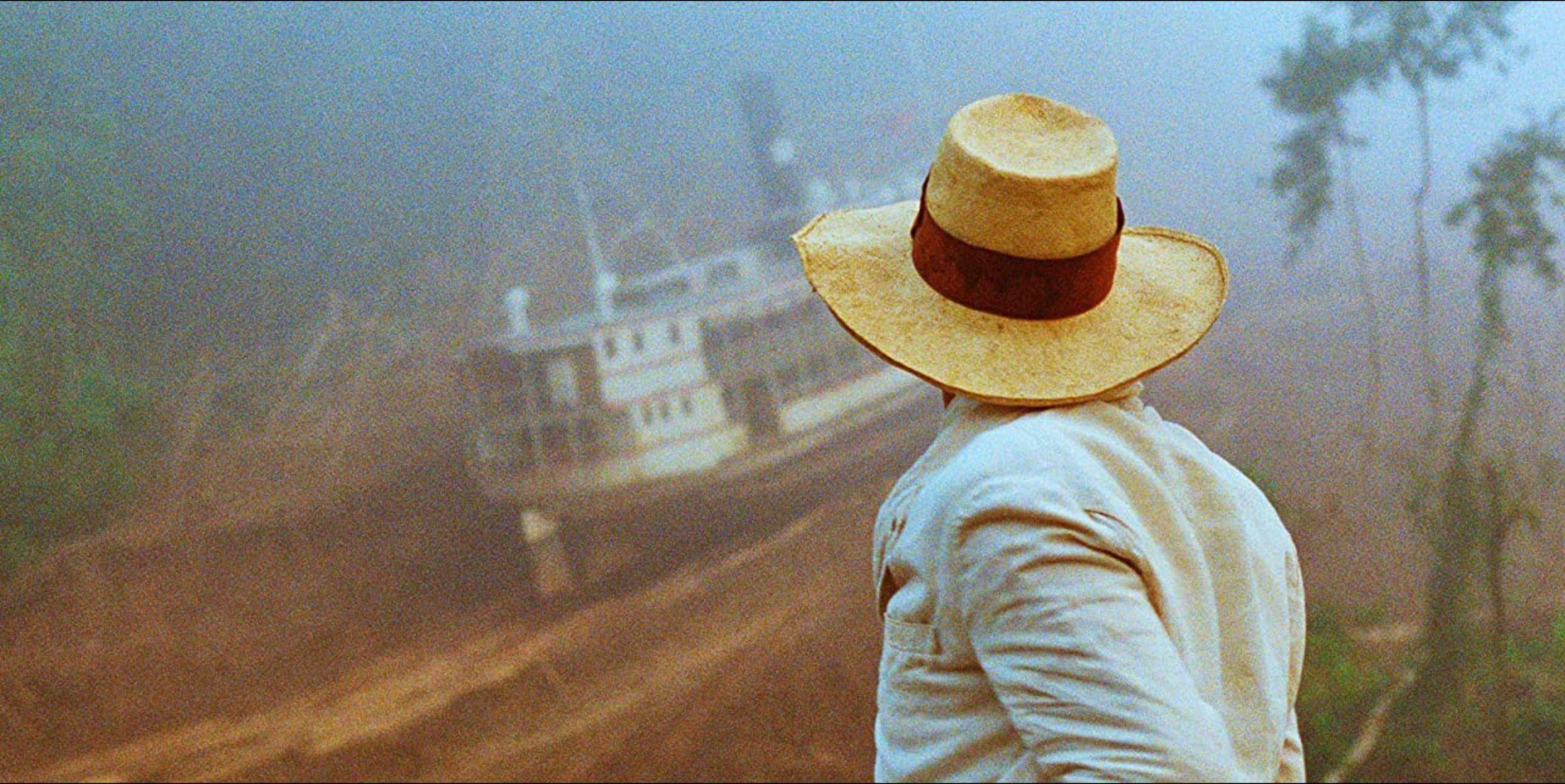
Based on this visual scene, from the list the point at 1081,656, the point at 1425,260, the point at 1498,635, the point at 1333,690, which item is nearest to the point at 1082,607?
the point at 1081,656

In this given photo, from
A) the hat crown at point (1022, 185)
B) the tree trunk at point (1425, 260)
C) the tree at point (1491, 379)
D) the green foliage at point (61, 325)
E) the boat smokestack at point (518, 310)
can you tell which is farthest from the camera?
the tree trunk at point (1425, 260)

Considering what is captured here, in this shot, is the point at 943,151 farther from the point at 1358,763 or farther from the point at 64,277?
the point at 1358,763

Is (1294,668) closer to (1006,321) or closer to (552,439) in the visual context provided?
(1006,321)

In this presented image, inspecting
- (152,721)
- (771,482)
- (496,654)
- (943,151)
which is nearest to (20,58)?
(152,721)

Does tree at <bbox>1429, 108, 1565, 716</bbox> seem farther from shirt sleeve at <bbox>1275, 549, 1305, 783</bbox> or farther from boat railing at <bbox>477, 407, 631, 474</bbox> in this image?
shirt sleeve at <bbox>1275, 549, 1305, 783</bbox>

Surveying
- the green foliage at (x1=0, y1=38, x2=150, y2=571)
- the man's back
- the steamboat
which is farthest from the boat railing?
the man's back

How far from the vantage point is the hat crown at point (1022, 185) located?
1.28 metres

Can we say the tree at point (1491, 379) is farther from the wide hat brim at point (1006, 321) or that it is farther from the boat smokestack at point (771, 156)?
the wide hat brim at point (1006, 321)

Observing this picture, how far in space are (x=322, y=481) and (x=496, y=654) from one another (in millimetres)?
650

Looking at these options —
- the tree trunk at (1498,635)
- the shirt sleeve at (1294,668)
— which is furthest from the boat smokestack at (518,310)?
the tree trunk at (1498,635)

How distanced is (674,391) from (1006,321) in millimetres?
2669

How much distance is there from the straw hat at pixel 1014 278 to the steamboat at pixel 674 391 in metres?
2.33

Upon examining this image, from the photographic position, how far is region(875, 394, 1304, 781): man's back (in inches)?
43.1

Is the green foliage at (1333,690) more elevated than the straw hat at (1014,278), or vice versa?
the straw hat at (1014,278)
